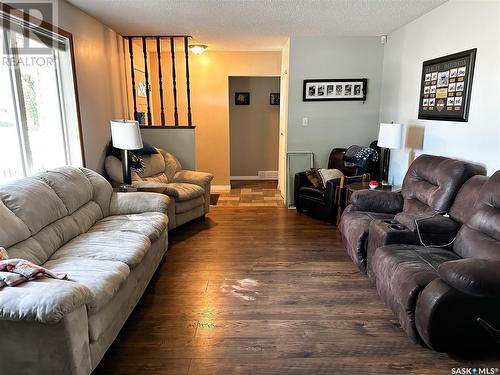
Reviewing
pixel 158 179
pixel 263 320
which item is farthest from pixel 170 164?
pixel 263 320

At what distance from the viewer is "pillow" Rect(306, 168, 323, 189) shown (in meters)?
4.56

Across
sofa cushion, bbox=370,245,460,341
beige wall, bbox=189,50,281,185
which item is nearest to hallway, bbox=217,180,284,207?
beige wall, bbox=189,50,281,185

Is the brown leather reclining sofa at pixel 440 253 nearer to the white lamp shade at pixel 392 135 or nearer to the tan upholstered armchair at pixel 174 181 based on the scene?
the white lamp shade at pixel 392 135

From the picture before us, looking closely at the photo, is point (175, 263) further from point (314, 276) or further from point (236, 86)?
point (236, 86)

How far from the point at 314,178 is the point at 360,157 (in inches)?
25.9

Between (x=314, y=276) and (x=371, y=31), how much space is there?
130 inches

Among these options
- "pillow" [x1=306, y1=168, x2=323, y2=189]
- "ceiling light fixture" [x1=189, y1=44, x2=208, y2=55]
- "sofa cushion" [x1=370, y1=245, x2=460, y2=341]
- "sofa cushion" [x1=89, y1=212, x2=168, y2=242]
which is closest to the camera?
"sofa cushion" [x1=370, y1=245, x2=460, y2=341]

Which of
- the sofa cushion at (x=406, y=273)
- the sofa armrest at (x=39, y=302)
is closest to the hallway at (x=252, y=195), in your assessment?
the sofa cushion at (x=406, y=273)

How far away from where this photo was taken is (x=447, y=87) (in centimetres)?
314

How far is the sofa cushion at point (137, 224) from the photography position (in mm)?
2705

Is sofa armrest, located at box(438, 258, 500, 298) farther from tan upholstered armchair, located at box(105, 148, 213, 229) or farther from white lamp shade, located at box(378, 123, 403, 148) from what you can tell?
tan upholstered armchair, located at box(105, 148, 213, 229)

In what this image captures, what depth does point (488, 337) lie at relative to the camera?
1849 mm
